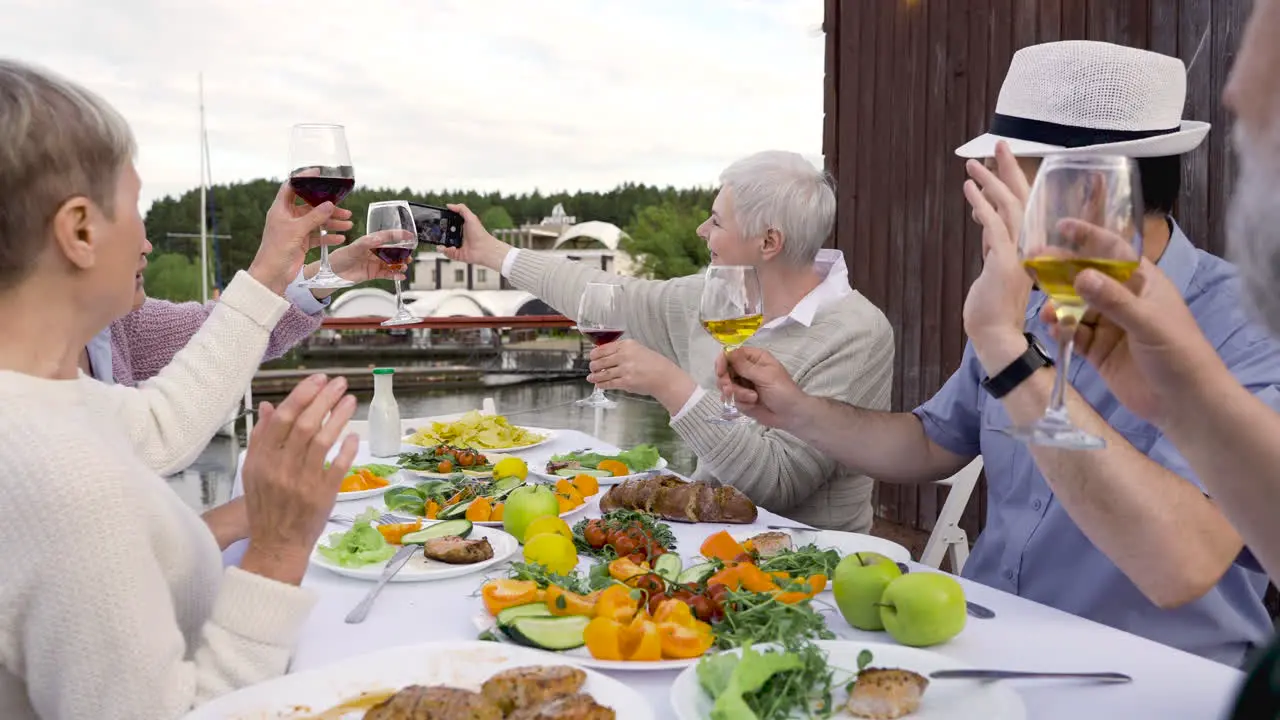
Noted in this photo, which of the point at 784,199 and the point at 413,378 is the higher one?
the point at 784,199

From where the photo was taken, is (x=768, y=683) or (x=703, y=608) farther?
(x=703, y=608)

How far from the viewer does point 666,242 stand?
56344 millimetres

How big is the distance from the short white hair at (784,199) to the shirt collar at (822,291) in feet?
0.28

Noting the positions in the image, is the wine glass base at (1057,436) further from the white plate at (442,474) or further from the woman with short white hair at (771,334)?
the white plate at (442,474)

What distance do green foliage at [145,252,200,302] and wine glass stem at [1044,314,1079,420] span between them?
67.0 m

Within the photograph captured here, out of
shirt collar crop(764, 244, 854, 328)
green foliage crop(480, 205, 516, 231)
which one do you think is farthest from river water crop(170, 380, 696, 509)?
green foliage crop(480, 205, 516, 231)

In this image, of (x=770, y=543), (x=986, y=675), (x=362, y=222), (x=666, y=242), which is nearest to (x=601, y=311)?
(x=770, y=543)

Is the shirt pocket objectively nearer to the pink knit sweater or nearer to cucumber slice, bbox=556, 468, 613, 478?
cucumber slice, bbox=556, 468, 613, 478

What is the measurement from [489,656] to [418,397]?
24.8m

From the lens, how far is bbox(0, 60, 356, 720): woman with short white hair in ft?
3.12

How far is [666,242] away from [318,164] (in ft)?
179

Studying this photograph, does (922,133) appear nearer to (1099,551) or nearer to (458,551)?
(1099,551)

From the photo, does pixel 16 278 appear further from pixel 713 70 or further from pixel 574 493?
pixel 713 70

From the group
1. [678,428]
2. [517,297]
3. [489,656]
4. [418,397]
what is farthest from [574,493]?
[517,297]
